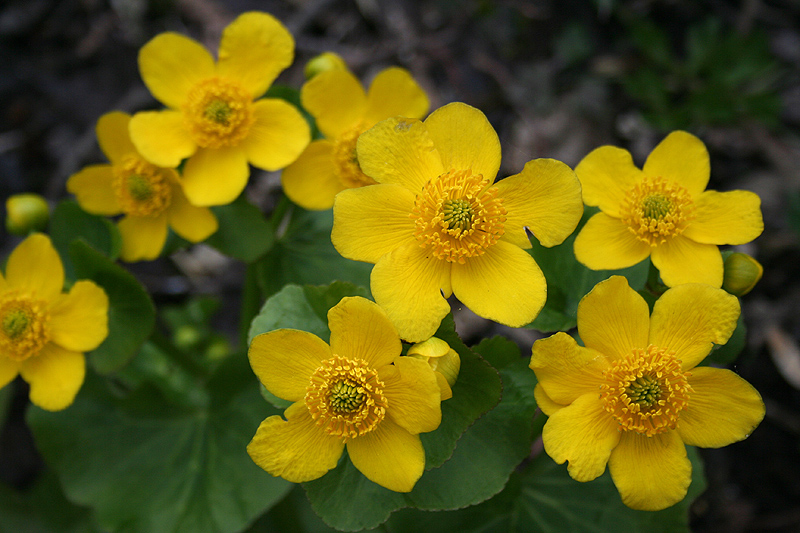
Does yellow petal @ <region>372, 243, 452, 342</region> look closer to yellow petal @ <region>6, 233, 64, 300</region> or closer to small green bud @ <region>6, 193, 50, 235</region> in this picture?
yellow petal @ <region>6, 233, 64, 300</region>

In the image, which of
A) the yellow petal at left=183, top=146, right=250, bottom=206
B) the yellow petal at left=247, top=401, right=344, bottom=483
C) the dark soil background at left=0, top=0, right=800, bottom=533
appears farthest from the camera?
the dark soil background at left=0, top=0, right=800, bottom=533

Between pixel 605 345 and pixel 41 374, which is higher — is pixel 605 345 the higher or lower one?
the higher one

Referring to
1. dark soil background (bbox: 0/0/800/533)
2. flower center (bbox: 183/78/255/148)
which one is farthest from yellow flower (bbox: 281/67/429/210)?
dark soil background (bbox: 0/0/800/533)

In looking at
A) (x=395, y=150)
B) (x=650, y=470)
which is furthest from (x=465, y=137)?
(x=650, y=470)

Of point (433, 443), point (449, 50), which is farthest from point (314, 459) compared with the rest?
point (449, 50)

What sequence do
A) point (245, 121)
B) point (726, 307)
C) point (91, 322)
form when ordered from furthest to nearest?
point (245, 121)
point (91, 322)
point (726, 307)

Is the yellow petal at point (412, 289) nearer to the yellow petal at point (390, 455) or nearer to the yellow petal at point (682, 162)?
the yellow petal at point (390, 455)

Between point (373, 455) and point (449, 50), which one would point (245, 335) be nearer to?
point (373, 455)
